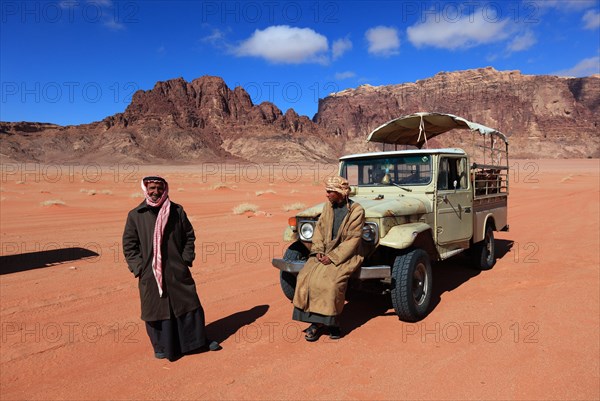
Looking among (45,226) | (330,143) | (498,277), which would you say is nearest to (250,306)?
(498,277)

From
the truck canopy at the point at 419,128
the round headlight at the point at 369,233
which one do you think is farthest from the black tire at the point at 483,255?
the round headlight at the point at 369,233

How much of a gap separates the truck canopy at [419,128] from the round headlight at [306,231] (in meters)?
3.47

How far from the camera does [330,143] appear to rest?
179000 mm

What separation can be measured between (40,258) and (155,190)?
663cm

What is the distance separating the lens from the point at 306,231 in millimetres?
5828

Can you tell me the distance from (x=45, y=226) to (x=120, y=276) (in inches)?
308

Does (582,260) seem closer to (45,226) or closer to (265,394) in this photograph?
(265,394)

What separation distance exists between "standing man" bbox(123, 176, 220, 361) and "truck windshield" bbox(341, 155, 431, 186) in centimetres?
339

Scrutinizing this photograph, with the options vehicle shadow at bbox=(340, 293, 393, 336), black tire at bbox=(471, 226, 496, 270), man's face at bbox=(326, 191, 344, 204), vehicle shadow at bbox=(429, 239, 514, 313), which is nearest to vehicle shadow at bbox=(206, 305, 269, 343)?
vehicle shadow at bbox=(340, 293, 393, 336)

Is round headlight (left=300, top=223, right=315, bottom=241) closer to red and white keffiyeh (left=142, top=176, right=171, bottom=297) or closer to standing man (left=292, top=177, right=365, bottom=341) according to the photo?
standing man (left=292, top=177, right=365, bottom=341)

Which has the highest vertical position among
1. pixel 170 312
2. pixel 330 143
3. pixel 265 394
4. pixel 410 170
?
pixel 330 143

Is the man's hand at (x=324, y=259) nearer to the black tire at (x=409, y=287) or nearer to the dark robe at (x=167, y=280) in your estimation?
the black tire at (x=409, y=287)

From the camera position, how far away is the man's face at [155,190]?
14.1 feet

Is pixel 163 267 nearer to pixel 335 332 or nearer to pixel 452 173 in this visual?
pixel 335 332
